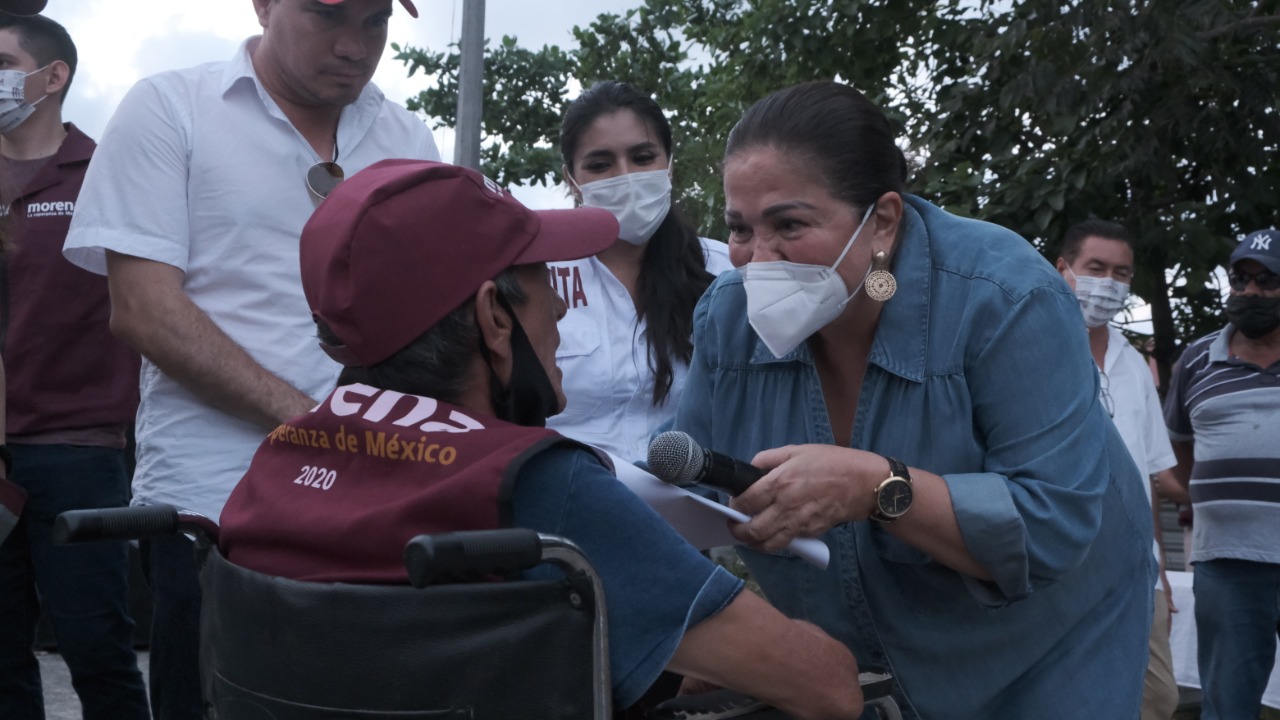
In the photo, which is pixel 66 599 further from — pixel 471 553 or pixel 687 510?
pixel 471 553

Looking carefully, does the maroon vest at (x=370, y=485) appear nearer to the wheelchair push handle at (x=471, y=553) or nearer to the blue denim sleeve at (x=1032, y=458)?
the wheelchair push handle at (x=471, y=553)

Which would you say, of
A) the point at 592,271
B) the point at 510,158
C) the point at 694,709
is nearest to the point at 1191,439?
the point at 592,271

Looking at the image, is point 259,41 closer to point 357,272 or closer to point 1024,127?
point 357,272

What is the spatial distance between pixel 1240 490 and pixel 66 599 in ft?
15.1

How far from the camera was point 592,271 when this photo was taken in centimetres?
411

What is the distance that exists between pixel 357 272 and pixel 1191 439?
5.72 m

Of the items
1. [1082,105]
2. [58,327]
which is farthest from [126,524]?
[1082,105]

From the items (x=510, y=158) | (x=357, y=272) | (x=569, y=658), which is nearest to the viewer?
(x=569, y=658)

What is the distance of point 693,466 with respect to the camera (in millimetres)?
2164

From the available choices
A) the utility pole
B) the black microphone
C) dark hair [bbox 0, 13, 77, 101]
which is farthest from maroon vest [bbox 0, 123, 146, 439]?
the utility pole

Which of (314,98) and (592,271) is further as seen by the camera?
(592,271)

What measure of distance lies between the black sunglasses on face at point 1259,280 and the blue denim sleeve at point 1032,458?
444cm

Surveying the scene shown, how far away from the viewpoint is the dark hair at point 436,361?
82.4 inches

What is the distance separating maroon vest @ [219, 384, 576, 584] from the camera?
73.3 inches
